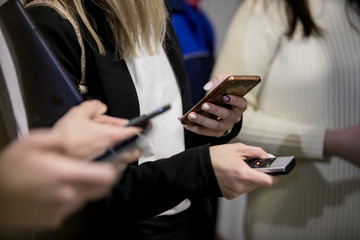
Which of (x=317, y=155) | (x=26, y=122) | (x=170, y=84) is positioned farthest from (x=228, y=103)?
(x=317, y=155)

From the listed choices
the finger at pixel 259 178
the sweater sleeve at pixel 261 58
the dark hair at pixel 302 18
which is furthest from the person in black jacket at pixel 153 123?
the dark hair at pixel 302 18

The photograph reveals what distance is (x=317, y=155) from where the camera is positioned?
0.85 m

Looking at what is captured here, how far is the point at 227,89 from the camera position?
1.71 ft

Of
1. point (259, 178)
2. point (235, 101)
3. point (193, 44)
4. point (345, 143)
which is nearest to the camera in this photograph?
point (259, 178)

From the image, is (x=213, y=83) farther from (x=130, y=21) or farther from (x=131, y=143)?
(x=131, y=143)

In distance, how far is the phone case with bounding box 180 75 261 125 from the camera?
1.66ft

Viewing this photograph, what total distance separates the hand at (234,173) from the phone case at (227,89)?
8 centimetres

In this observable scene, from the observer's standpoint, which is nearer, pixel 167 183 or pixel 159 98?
pixel 167 183

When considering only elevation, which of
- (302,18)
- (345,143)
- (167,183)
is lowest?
(345,143)

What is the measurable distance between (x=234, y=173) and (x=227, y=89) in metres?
0.12

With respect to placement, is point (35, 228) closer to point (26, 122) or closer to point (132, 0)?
point (26, 122)

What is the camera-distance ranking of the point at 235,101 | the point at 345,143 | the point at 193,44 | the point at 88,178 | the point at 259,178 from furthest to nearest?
1. the point at 193,44
2. the point at 345,143
3. the point at 235,101
4. the point at 259,178
5. the point at 88,178

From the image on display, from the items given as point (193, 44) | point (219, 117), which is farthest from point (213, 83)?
point (193, 44)

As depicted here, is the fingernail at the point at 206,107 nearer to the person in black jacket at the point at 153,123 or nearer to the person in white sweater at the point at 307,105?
the person in black jacket at the point at 153,123
